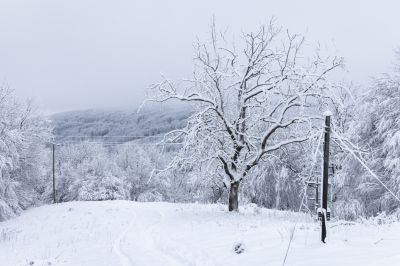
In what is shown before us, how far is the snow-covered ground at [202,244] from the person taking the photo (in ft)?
31.9

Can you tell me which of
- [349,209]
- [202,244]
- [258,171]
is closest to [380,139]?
[349,209]

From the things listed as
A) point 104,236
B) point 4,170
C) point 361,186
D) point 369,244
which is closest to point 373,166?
point 361,186

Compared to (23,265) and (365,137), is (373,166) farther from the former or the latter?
(23,265)

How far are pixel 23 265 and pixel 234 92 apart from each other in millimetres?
13637

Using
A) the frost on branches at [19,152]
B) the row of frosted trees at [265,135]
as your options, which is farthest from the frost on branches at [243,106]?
the frost on branches at [19,152]

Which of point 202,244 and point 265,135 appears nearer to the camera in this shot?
point 202,244

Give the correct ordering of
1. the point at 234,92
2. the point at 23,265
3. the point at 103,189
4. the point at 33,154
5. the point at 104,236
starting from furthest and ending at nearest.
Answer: the point at 103,189 < the point at 33,154 < the point at 234,92 < the point at 104,236 < the point at 23,265

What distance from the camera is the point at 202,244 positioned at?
43.8 feet

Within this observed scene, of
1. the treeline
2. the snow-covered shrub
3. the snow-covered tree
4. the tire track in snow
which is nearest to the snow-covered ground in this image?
the tire track in snow

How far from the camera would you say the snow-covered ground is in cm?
972

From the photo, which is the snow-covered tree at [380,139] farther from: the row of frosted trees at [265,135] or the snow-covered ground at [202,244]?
the snow-covered ground at [202,244]

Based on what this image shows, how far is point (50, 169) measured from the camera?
219ft

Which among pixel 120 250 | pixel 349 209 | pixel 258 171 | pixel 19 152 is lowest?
pixel 349 209

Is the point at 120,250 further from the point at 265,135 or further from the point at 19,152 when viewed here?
the point at 19,152
